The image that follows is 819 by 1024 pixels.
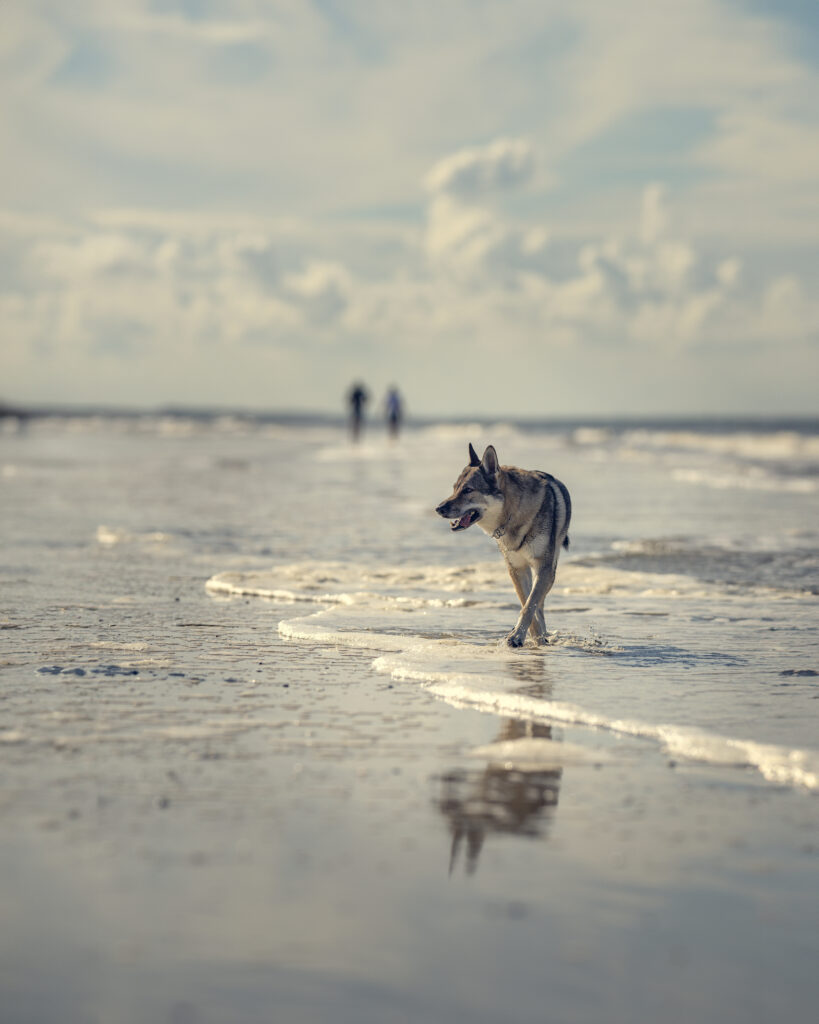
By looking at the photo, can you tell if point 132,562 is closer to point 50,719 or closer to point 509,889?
point 50,719

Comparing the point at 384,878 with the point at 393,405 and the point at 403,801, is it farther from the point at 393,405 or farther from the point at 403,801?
the point at 393,405

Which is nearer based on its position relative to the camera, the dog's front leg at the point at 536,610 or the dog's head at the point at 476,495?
the dog's front leg at the point at 536,610

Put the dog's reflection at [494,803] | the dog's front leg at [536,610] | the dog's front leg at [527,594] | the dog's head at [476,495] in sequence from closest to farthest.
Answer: the dog's reflection at [494,803] < the dog's front leg at [536,610] < the dog's front leg at [527,594] < the dog's head at [476,495]

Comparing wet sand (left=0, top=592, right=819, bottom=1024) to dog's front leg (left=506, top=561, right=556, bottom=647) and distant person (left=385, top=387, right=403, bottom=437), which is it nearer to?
dog's front leg (left=506, top=561, right=556, bottom=647)

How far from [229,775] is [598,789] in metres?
1.43

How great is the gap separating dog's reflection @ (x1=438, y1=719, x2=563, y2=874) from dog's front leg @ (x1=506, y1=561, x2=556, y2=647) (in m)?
2.77

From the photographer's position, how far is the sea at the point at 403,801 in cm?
291

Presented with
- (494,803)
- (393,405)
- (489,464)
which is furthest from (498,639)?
(393,405)

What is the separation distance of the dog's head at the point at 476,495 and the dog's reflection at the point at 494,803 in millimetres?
3221

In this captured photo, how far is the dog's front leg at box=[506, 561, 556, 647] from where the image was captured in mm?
7445

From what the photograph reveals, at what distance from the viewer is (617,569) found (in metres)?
11.4

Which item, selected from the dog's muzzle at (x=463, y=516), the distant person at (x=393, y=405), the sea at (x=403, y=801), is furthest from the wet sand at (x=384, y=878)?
the distant person at (x=393, y=405)

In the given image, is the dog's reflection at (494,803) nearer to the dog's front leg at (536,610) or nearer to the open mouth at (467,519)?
the dog's front leg at (536,610)

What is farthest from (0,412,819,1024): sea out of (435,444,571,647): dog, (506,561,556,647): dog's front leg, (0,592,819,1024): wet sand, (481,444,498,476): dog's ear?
(481,444,498,476): dog's ear
